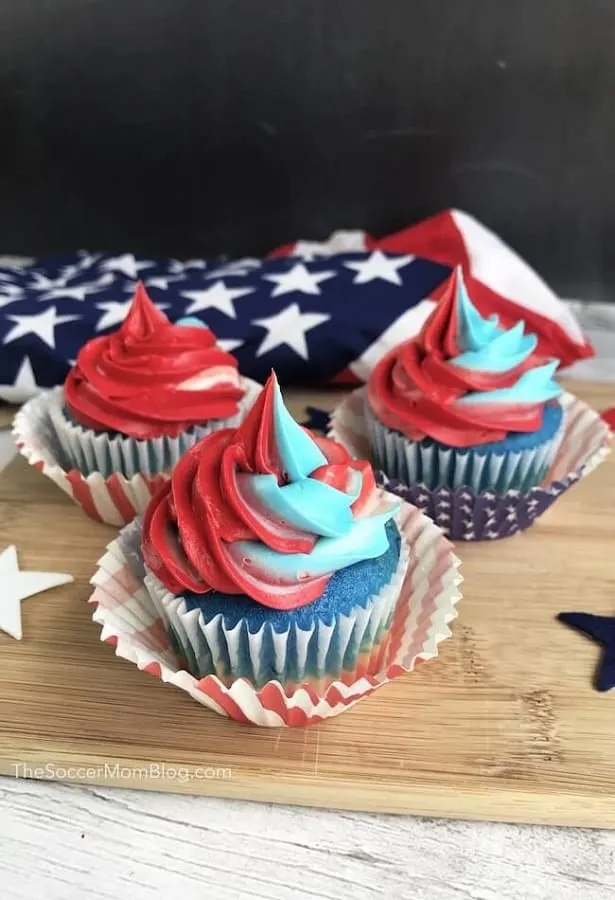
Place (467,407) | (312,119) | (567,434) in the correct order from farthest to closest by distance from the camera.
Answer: (312,119), (567,434), (467,407)

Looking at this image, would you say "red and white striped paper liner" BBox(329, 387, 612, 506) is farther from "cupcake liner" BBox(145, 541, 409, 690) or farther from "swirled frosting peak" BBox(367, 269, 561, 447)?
"cupcake liner" BBox(145, 541, 409, 690)

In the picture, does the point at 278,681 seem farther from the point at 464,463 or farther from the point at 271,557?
the point at 464,463

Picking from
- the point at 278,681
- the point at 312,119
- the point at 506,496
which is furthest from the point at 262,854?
the point at 312,119

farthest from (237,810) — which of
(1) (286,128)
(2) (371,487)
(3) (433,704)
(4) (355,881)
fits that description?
(1) (286,128)

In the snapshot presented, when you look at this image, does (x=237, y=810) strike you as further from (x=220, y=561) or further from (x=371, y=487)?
(x=371, y=487)

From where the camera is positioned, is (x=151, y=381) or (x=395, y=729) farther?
(x=151, y=381)
